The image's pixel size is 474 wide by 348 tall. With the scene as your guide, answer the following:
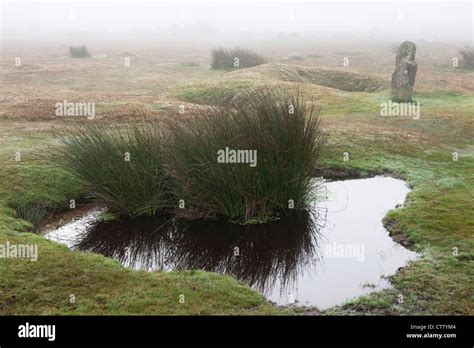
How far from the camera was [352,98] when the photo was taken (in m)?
23.3

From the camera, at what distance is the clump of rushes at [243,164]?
963 centimetres

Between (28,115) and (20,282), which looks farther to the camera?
(28,115)

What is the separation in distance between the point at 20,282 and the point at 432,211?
6.94m

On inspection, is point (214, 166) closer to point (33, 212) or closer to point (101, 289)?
point (101, 289)

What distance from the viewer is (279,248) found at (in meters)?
9.08

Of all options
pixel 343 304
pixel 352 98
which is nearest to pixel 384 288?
pixel 343 304

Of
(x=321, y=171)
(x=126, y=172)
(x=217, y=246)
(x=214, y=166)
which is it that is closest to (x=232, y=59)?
(x=321, y=171)

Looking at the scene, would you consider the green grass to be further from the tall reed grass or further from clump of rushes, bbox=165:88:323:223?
clump of rushes, bbox=165:88:323:223

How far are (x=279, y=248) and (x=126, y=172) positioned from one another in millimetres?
3069

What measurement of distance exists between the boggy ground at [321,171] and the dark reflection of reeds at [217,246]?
656 mm

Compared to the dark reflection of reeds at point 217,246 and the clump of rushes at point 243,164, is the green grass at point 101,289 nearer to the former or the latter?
the dark reflection of reeds at point 217,246

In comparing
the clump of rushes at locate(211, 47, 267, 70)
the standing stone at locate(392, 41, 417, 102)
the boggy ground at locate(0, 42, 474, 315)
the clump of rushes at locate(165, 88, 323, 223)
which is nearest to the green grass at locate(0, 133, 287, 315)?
the boggy ground at locate(0, 42, 474, 315)
